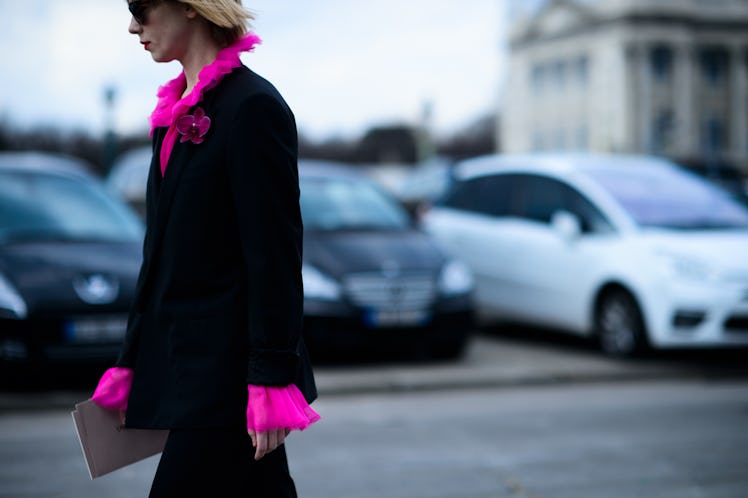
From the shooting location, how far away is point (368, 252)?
27.8 feet

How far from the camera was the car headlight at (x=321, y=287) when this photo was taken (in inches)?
316

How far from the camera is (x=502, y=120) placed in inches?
3243

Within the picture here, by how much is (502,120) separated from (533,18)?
8.14 m

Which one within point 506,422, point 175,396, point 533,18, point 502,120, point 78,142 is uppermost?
point 533,18

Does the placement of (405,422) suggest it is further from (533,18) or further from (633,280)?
(533,18)

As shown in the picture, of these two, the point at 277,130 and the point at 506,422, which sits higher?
the point at 277,130

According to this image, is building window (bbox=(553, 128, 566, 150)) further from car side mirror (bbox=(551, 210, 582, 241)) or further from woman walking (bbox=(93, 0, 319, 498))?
woman walking (bbox=(93, 0, 319, 498))

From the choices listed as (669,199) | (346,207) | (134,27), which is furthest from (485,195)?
(134,27)

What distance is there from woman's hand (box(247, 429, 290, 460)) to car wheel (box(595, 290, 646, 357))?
6.59 m

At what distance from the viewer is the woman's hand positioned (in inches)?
87.7

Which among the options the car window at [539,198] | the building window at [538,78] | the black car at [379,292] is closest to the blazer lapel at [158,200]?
the black car at [379,292]

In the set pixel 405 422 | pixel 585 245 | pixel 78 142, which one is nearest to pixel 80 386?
pixel 405 422

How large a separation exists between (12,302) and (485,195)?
5110 millimetres

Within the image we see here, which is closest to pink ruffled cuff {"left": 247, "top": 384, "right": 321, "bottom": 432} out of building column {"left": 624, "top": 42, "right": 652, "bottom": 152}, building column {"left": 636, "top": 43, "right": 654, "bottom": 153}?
building column {"left": 624, "top": 42, "right": 652, "bottom": 152}
